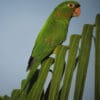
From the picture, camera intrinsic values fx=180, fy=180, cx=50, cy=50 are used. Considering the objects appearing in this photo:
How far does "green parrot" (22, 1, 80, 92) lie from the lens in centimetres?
68

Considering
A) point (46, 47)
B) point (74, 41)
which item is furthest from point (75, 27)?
point (74, 41)

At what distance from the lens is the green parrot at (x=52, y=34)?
26.6 inches

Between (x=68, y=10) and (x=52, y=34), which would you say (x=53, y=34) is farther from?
(x=68, y=10)

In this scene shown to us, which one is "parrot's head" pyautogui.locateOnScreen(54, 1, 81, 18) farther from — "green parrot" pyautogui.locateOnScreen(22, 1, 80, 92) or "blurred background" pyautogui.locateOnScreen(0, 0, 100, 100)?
"blurred background" pyautogui.locateOnScreen(0, 0, 100, 100)

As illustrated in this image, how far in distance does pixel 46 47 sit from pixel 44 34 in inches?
3.2

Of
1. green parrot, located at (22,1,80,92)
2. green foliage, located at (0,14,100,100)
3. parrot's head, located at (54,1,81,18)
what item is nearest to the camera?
green foliage, located at (0,14,100,100)

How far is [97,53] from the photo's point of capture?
365 millimetres

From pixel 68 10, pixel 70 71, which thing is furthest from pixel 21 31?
pixel 70 71

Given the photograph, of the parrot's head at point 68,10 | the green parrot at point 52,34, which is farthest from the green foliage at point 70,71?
the parrot's head at point 68,10

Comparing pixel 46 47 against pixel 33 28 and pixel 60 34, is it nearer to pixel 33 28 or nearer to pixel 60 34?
pixel 60 34

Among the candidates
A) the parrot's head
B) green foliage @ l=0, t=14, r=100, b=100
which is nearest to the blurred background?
the parrot's head

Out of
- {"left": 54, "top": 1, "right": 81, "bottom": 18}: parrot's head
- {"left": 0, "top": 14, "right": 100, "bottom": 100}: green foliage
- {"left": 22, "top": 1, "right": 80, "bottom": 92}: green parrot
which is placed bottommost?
{"left": 0, "top": 14, "right": 100, "bottom": 100}: green foliage

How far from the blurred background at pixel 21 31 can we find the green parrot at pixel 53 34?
0.13 meters

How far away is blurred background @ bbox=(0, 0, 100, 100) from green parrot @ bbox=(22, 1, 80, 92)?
13 cm
